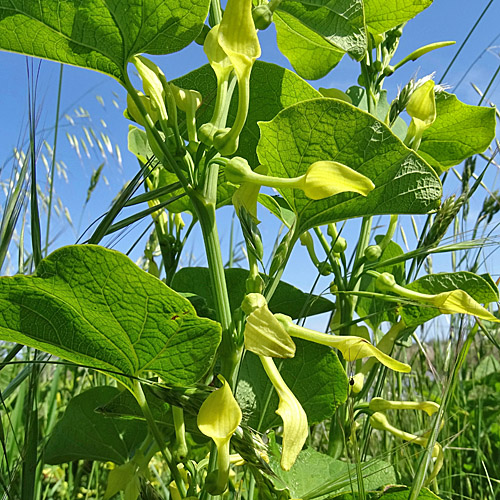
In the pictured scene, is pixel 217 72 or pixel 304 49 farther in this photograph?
pixel 304 49

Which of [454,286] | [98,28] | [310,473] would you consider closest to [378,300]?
[454,286]

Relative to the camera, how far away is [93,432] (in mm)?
618

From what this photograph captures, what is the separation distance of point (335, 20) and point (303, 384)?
34cm

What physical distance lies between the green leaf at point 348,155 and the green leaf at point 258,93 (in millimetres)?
98

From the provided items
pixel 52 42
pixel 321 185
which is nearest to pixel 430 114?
pixel 321 185

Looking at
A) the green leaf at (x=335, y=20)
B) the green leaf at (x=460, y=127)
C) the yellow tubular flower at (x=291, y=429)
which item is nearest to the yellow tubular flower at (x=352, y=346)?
the yellow tubular flower at (x=291, y=429)

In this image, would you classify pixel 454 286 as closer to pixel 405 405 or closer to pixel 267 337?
pixel 405 405

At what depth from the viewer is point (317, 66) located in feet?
2.03

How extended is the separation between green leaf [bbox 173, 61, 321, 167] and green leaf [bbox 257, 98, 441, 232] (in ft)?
0.32

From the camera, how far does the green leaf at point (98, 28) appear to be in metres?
0.39

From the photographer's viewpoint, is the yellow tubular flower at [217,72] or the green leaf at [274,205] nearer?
the yellow tubular flower at [217,72]

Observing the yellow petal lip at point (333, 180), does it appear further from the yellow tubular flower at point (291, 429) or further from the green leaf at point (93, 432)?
the green leaf at point (93, 432)

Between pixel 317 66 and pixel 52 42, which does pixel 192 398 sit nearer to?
pixel 52 42

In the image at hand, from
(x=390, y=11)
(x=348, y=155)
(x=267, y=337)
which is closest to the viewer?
(x=267, y=337)
